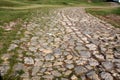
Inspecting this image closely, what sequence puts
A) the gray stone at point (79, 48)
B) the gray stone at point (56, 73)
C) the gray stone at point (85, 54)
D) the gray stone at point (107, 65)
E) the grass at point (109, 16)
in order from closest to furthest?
the gray stone at point (56, 73) < the gray stone at point (107, 65) < the gray stone at point (85, 54) < the gray stone at point (79, 48) < the grass at point (109, 16)

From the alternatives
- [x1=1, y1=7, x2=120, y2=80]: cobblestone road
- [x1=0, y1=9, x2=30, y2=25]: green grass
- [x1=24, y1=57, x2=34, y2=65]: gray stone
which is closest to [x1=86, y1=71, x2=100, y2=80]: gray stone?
[x1=1, y1=7, x2=120, y2=80]: cobblestone road

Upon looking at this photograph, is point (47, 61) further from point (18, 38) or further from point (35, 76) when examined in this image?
point (18, 38)

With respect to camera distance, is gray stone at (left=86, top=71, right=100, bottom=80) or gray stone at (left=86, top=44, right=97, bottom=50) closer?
gray stone at (left=86, top=71, right=100, bottom=80)

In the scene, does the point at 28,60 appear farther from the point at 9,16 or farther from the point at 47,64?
the point at 9,16

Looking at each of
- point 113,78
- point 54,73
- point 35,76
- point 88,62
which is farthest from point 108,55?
point 35,76

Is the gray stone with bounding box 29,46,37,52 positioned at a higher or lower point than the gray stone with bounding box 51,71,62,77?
higher

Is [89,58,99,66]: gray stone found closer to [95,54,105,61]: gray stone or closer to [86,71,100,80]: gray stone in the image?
[95,54,105,61]: gray stone

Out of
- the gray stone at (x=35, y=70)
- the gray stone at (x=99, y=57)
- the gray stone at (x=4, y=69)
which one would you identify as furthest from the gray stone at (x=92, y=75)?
the gray stone at (x=4, y=69)

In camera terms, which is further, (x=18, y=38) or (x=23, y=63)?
(x=18, y=38)

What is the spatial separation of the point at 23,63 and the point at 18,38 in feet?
10.2

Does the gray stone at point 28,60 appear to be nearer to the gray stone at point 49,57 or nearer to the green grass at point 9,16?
the gray stone at point 49,57

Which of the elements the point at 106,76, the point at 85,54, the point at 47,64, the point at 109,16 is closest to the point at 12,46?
the point at 47,64

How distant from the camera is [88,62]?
21.7 ft

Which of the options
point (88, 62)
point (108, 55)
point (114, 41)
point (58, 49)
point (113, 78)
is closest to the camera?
Answer: point (113, 78)
